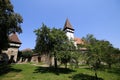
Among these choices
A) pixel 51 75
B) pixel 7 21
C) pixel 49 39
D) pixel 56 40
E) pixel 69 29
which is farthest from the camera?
pixel 69 29

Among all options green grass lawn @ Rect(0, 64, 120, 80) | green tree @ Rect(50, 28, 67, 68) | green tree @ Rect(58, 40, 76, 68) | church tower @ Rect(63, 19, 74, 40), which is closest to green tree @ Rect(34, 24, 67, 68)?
green tree @ Rect(50, 28, 67, 68)

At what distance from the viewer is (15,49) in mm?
47188

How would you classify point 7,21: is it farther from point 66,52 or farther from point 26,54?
point 26,54

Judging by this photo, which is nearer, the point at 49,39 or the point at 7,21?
the point at 7,21

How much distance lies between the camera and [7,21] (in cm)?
2391

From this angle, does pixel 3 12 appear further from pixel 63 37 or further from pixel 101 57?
pixel 101 57

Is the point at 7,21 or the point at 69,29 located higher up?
the point at 69,29

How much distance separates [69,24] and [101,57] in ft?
124

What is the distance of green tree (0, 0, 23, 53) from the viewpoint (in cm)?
2337

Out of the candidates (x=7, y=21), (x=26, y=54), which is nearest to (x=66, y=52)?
(x=7, y=21)

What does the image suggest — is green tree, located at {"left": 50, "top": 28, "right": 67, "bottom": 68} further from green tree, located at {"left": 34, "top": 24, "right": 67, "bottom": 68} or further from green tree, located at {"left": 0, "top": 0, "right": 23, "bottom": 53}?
green tree, located at {"left": 0, "top": 0, "right": 23, "bottom": 53}

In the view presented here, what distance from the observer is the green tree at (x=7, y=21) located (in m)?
23.4

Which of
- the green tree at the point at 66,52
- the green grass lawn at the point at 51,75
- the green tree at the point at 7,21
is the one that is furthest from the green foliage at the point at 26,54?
the green tree at the point at 66,52

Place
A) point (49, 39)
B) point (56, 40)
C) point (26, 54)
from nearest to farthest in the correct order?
point (56, 40) → point (49, 39) → point (26, 54)
